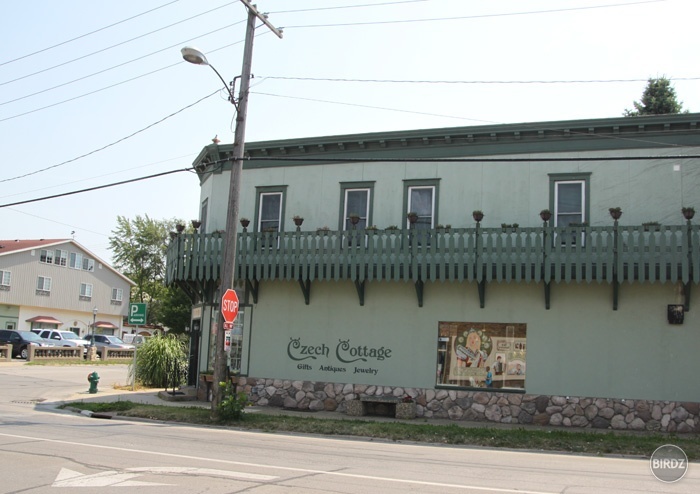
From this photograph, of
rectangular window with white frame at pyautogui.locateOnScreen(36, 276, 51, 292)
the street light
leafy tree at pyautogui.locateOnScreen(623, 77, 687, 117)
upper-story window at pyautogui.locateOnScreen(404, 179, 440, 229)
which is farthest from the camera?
rectangular window with white frame at pyautogui.locateOnScreen(36, 276, 51, 292)

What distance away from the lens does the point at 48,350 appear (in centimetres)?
4269

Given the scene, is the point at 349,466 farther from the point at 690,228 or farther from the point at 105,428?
the point at 690,228

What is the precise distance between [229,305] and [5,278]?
47.6 metres

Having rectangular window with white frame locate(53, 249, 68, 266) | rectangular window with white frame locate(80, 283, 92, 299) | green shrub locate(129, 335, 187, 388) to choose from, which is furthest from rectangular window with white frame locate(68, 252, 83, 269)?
green shrub locate(129, 335, 187, 388)

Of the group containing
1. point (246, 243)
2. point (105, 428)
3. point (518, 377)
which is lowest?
point (105, 428)

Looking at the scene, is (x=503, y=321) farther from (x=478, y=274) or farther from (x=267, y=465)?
(x=267, y=465)

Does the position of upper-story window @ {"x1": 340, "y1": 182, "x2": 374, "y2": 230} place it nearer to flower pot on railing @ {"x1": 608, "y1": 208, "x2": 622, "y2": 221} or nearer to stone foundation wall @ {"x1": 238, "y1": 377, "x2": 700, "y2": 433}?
stone foundation wall @ {"x1": 238, "y1": 377, "x2": 700, "y2": 433}

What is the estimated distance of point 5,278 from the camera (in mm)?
56656

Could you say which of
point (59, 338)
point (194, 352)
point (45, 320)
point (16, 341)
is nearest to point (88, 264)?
point (45, 320)

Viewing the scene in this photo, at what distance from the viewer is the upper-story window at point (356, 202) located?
21.2 metres

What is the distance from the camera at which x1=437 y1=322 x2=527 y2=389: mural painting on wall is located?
19000 millimetres

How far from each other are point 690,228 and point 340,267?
9250 millimetres

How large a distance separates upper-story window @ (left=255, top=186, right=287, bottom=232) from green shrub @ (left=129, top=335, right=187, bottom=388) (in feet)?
25.6

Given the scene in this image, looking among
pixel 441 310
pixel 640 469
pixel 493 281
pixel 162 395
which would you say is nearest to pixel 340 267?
pixel 441 310
